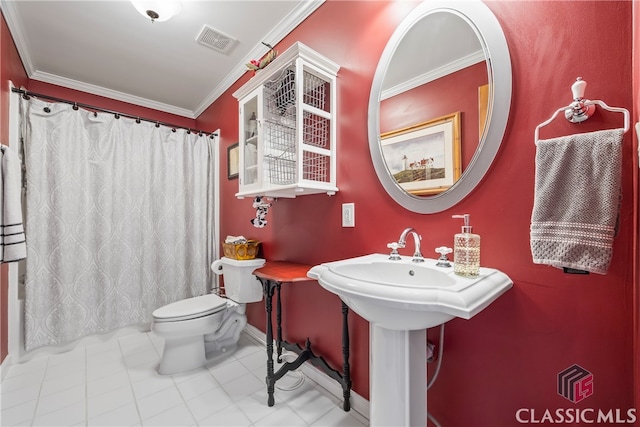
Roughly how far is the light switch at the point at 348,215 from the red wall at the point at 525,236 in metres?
0.03

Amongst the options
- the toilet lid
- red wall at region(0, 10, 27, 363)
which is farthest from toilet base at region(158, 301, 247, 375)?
red wall at region(0, 10, 27, 363)

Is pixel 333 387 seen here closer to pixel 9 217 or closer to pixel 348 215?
pixel 348 215

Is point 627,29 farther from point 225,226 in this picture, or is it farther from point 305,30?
point 225,226

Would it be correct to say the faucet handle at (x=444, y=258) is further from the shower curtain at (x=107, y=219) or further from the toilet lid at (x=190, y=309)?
the shower curtain at (x=107, y=219)

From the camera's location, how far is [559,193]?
74 cm

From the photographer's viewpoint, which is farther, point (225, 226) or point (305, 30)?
point (225, 226)

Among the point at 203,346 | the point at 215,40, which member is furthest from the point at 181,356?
the point at 215,40

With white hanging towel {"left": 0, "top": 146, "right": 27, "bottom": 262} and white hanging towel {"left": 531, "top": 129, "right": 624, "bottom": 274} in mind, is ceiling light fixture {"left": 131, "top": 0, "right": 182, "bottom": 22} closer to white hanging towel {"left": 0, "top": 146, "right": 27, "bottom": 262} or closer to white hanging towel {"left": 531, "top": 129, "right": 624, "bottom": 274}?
white hanging towel {"left": 0, "top": 146, "right": 27, "bottom": 262}

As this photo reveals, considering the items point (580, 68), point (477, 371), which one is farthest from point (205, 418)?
point (580, 68)

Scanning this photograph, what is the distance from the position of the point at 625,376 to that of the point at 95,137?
11.0ft

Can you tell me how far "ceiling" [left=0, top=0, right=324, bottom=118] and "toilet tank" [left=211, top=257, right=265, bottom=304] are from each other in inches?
65.1

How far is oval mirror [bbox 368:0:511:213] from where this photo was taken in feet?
3.11

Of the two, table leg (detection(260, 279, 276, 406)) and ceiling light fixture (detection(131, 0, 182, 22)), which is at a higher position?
ceiling light fixture (detection(131, 0, 182, 22))

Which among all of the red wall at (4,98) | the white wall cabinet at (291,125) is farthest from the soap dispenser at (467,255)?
the red wall at (4,98)
